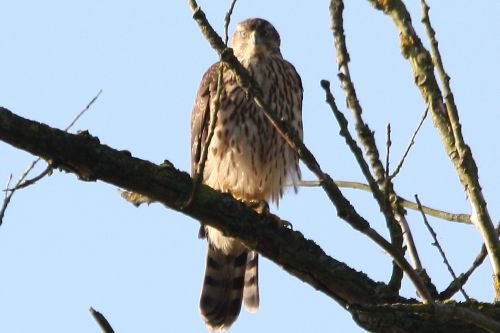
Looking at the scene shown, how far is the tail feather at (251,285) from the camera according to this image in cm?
654

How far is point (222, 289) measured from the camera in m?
6.48

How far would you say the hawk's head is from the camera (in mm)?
6602

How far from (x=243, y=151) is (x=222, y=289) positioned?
1.17 m

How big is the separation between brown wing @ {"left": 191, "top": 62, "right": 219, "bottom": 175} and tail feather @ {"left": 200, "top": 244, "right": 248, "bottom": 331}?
722mm

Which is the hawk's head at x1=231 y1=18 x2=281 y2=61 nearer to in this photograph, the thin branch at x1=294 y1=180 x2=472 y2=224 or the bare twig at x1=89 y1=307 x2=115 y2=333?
the thin branch at x1=294 y1=180 x2=472 y2=224

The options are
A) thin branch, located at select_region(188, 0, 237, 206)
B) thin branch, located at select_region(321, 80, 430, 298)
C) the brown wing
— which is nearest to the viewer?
thin branch, located at select_region(321, 80, 430, 298)

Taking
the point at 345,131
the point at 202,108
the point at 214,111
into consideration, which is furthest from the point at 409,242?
the point at 202,108

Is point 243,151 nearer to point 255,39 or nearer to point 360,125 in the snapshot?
point 255,39

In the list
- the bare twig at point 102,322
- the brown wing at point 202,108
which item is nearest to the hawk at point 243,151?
the brown wing at point 202,108

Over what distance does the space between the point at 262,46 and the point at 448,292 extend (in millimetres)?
3275

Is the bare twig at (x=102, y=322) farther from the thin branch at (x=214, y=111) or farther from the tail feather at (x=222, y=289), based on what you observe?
the tail feather at (x=222, y=289)

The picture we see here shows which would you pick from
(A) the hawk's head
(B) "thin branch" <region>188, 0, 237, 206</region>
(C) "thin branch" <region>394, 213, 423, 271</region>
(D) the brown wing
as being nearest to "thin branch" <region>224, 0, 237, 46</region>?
(B) "thin branch" <region>188, 0, 237, 206</region>

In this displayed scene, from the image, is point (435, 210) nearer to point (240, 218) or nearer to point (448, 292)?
point (448, 292)

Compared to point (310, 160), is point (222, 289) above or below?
above
